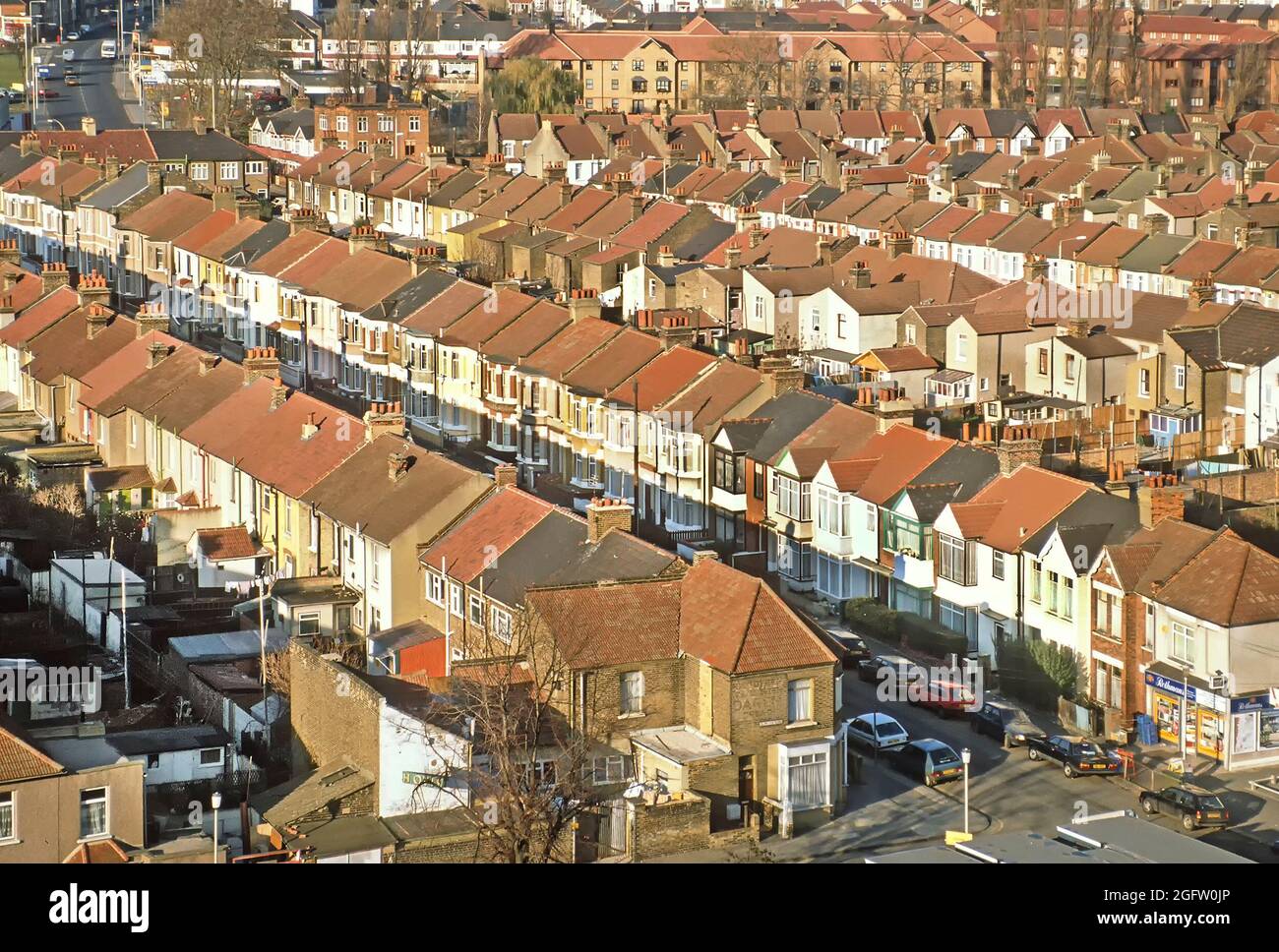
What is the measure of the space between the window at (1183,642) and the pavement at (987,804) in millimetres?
1629

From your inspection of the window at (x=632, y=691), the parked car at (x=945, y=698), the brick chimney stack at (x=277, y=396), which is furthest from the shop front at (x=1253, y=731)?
the brick chimney stack at (x=277, y=396)

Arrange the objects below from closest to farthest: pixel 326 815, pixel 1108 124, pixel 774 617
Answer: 1. pixel 326 815
2. pixel 774 617
3. pixel 1108 124

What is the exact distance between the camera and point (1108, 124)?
420 ft

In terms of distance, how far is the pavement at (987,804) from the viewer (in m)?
33.3

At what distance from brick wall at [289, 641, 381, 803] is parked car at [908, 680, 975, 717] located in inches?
457

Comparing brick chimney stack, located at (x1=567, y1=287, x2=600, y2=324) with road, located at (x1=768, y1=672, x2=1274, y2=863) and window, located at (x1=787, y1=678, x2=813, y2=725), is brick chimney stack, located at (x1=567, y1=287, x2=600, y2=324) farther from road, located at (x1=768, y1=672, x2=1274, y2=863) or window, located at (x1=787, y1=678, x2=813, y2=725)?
window, located at (x1=787, y1=678, x2=813, y2=725)

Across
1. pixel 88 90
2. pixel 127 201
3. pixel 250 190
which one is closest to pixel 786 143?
pixel 250 190

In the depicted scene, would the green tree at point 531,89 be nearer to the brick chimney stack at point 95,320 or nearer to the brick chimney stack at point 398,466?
the brick chimney stack at point 95,320

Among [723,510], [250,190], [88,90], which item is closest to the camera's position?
[723,510]

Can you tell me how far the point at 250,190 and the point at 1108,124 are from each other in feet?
170

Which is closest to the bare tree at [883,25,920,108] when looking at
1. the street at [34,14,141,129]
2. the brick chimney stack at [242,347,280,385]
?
the street at [34,14,141,129]
